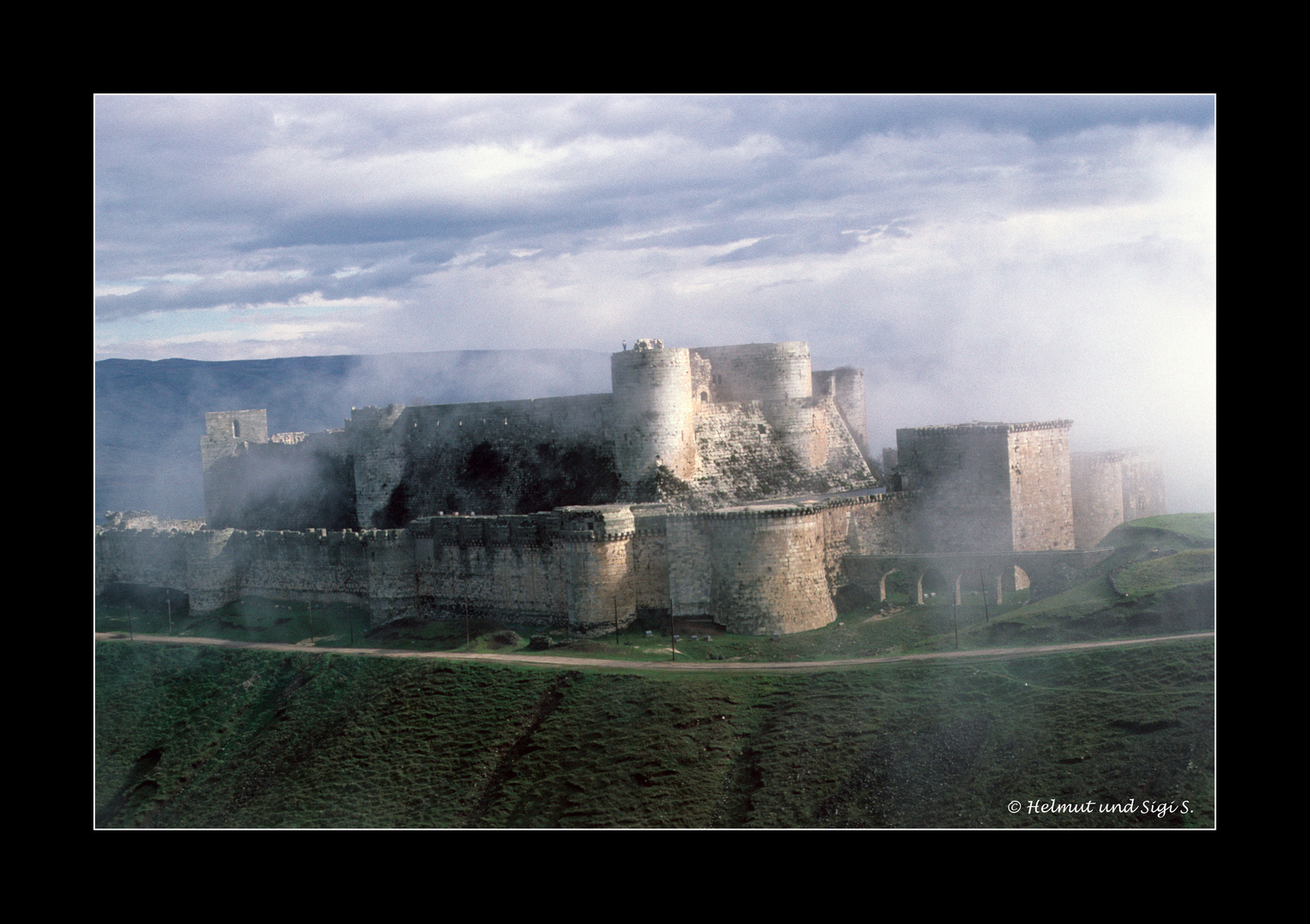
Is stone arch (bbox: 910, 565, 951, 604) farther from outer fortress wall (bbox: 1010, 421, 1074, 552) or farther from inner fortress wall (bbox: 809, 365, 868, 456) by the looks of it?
inner fortress wall (bbox: 809, 365, 868, 456)

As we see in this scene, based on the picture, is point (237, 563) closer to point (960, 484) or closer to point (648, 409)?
point (648, 409)

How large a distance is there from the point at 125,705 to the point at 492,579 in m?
11.6

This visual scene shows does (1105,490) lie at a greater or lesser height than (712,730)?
greater

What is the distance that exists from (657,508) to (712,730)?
11.4m

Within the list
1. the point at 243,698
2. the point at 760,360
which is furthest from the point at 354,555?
the point at 760,360

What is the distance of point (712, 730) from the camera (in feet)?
97.5

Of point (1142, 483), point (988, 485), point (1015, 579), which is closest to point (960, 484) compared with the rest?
point (988, 485)

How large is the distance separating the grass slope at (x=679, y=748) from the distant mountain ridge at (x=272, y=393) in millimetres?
33485

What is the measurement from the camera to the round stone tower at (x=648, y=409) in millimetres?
41531

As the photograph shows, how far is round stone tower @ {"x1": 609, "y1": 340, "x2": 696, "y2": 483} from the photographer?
41531 mm

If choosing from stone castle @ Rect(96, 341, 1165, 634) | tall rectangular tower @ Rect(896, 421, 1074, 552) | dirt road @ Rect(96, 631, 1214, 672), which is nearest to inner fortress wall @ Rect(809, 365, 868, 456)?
stone castle @ Rect(96, 341, 1165, 634)

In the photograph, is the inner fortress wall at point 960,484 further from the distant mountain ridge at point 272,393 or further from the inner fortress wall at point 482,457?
the distant mountain ridge at point 272,393

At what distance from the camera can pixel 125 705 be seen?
3641cm

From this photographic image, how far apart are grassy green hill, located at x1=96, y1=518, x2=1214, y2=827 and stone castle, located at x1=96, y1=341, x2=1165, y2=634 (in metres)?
1.54
